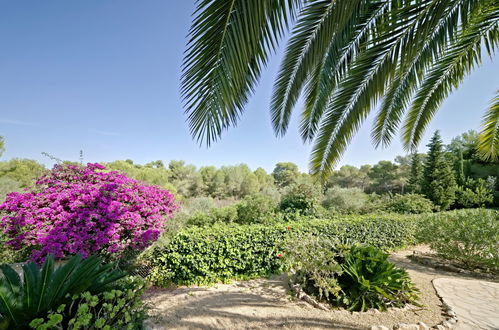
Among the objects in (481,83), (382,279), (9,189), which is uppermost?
(481,83)

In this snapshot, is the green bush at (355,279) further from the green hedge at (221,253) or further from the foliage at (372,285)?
the green hedge at (221,253)

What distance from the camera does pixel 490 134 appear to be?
10.4ft

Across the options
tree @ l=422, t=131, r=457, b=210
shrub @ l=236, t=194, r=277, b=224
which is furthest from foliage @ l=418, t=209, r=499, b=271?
tree @ l=422, t=131, r=457, b=210

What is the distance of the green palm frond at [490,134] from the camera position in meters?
2.99

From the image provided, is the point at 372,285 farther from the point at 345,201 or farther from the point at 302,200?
the point at 345,201

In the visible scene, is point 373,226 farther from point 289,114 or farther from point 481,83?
point 289,114

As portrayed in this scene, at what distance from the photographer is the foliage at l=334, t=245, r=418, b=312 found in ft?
10.1

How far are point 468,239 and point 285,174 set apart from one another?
2613cm

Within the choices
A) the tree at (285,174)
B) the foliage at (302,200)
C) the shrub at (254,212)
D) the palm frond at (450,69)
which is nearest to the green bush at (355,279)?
the palm frond at (450,69)

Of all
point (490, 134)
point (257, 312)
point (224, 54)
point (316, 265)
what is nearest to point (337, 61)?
point (224, 54)

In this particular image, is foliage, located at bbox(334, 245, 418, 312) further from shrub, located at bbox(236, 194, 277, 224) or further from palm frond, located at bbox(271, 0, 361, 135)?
shrub, located at bbox(236, 194, 277, 224)

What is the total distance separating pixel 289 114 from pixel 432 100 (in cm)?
235

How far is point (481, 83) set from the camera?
11.0 ft

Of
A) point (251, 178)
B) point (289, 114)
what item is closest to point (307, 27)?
point (289, 114)
